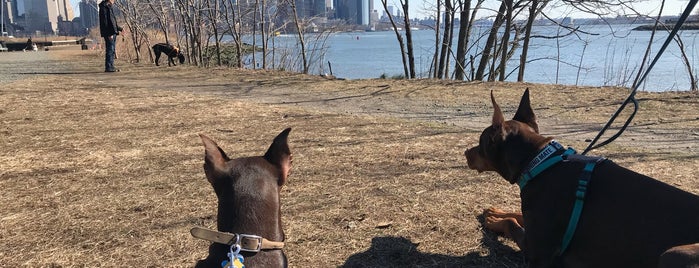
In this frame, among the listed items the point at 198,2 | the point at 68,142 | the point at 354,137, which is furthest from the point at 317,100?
the point at 198,2

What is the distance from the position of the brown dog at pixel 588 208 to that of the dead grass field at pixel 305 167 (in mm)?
586

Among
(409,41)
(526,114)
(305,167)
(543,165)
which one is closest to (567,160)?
(543,165)

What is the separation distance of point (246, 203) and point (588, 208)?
1.62 meters

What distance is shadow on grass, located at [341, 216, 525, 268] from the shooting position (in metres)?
3.14

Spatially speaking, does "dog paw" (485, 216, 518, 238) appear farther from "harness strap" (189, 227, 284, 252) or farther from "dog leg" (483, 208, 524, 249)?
"harness strap" (189, 227, 284, 252)

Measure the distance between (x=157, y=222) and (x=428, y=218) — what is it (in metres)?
1.92

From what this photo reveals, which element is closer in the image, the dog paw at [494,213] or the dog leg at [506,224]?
the dog leg at [506,224]

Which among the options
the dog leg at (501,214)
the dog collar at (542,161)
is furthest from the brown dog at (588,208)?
the dog leg at (501,214)

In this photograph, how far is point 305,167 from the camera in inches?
193

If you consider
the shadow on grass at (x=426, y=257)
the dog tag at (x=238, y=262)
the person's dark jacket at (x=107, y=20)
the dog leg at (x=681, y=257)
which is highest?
the person's dark jacket at (x=107, y=20)

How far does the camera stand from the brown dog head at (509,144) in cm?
288

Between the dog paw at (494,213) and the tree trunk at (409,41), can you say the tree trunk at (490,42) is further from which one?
the dog paw at (494,213)

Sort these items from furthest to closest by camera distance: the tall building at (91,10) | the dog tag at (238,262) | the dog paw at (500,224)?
the tall building at (91,10) → the dog paw at (500,224) → the dog tag at (238,262)

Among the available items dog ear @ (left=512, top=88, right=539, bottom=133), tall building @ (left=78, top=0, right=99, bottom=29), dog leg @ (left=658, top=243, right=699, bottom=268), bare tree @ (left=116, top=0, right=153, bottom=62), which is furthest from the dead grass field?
tall building @ (left=78, top=0, right=99, bottom=29)
